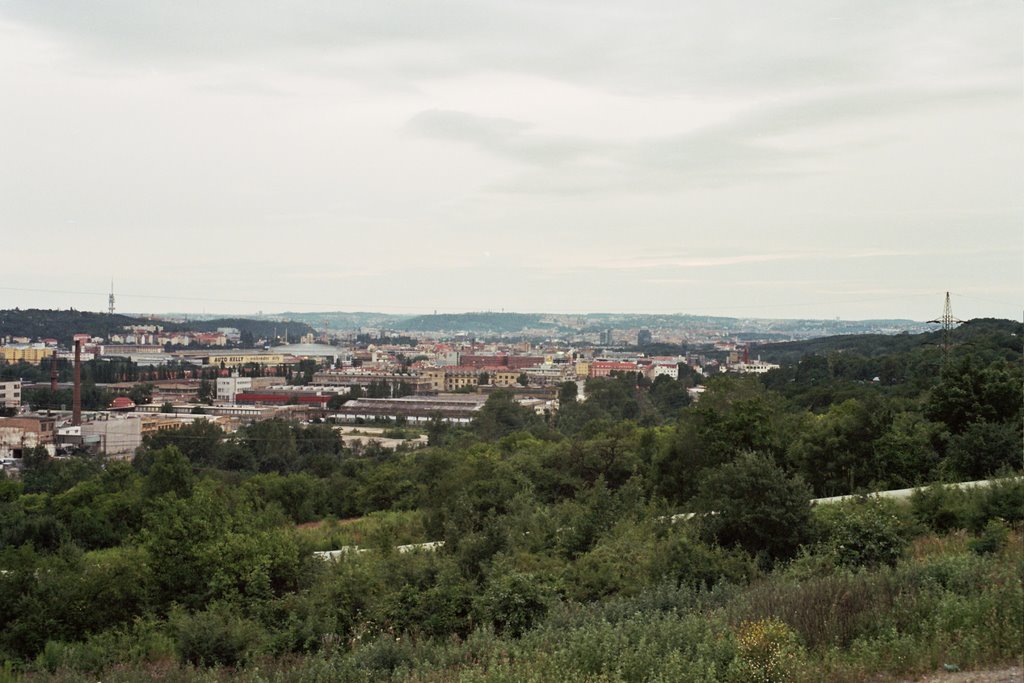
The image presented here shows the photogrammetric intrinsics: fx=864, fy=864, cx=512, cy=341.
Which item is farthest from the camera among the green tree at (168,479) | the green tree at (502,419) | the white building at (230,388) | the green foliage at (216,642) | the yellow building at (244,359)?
the yellow building at (244,359)

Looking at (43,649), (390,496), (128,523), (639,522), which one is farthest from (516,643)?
(390,496)

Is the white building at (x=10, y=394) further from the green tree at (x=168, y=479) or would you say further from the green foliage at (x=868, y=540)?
the green foliage at (x=868, y=540)

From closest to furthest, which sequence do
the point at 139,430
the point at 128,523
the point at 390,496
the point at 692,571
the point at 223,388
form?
the point at 692,571
the point at 128,523
the point at 390,496
the point at 139,430
the point at 223,388

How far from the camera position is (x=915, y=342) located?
60906 mm

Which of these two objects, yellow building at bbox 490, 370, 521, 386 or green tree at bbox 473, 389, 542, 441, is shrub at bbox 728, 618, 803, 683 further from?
yellow building at bbox 490, 370, 521, 386

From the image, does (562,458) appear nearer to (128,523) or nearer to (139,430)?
(128,523)

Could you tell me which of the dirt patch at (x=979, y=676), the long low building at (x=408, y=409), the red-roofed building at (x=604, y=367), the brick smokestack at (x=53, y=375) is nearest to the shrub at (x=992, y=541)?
the dirt patch at (x=979, y=676)

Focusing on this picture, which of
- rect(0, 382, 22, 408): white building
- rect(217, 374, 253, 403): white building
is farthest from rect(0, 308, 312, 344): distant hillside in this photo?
rect(0, 382, 22, 408): white building

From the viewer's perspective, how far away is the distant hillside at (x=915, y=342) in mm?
32241

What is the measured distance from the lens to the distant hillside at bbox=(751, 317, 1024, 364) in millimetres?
32241

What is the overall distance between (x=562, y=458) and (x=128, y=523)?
9.38m

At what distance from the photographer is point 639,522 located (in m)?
11.2

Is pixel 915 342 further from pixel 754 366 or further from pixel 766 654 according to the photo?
pixel 766 654

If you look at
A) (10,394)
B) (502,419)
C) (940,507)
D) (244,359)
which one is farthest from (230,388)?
(940,507)
